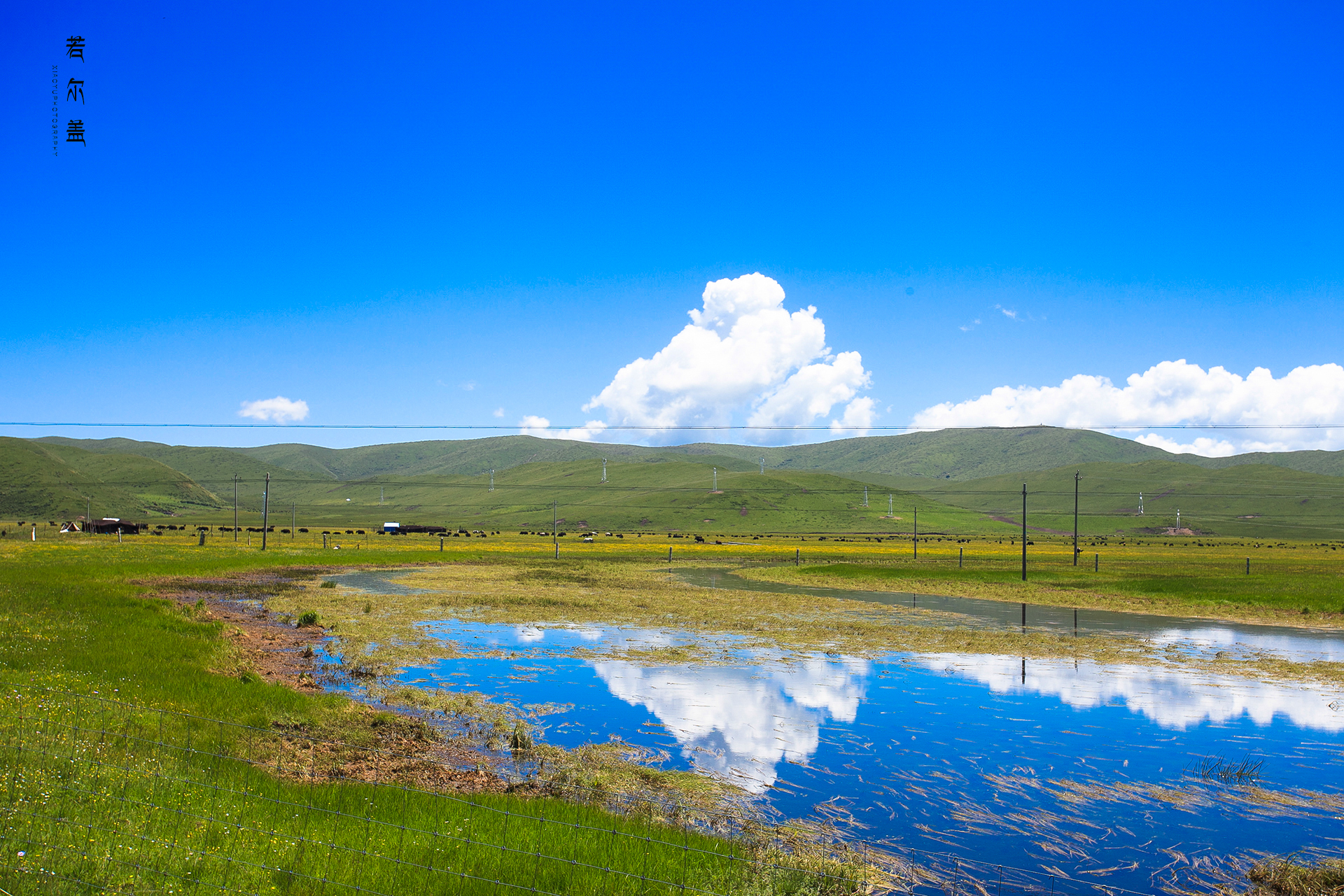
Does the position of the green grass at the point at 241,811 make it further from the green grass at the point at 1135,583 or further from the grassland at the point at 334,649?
the green grass at the point at 1135,583

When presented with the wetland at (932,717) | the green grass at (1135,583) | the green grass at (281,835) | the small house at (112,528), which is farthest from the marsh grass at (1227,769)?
the small house at (112,528)

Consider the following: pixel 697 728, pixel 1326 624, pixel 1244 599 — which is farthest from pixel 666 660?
pixel 1244 599

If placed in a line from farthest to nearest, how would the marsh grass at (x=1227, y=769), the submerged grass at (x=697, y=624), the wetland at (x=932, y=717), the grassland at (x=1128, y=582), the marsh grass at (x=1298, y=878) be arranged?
the grassland at (x=1128, y=582), the submerged grass at (x=697, y=624), the marsh grass at (x=1227, y=769), the wetland at (x=932, y=717), the marsh grass at (x=1298, y=878)

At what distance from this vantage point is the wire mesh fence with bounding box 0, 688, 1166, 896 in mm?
8695

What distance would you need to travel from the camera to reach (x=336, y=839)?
33.4 feet

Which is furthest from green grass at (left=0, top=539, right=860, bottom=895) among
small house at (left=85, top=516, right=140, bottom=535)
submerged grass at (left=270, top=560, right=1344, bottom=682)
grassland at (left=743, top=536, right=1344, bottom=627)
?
small house at (left=85, top=516, right=140, bottom=535)

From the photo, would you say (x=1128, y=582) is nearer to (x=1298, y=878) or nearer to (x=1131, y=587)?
(x=1131, y=587)

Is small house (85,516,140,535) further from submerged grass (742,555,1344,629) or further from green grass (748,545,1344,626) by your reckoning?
green grass (748,545,1344,626)

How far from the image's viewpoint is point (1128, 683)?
77.8ft

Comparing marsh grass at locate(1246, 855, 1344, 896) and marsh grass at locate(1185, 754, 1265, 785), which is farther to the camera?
marsh grass at locate(1185, 754, 1265, 785)

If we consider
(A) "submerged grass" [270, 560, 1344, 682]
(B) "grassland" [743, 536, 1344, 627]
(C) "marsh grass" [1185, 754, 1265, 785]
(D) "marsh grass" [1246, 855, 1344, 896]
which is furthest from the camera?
(B) "grassland" [743, 536, 1344, 627]

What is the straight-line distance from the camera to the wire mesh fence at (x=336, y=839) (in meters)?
8.70

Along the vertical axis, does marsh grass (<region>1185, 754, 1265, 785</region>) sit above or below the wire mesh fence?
below

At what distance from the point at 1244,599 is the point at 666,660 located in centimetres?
3946
